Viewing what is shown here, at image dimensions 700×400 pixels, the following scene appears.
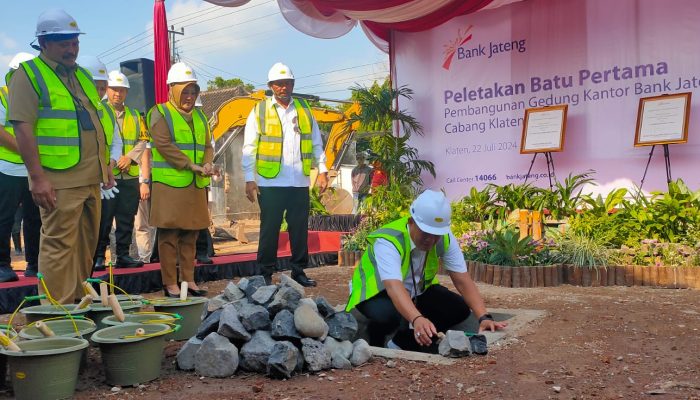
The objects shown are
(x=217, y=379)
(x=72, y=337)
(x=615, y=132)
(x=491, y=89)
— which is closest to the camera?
(x=72, y=337)

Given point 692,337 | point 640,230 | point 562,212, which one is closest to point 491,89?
point 562,212

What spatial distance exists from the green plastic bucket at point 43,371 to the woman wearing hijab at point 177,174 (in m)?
2.39

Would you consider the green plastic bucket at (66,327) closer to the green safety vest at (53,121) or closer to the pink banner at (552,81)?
the green safety vest at (53,121)

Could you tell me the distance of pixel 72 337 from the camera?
299 centimetres

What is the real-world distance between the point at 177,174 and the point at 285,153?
107 centimetres

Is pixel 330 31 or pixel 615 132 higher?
pixel 330 31

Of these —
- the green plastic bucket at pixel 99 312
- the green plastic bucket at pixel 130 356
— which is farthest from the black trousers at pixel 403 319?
the green plastic bucket at pixel 99 312

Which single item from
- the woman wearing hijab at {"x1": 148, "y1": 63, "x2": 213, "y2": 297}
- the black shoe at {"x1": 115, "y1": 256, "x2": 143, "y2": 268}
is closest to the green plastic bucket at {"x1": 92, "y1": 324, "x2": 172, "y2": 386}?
the woman wearing hijab at {"x1": 148, "y1": 63, "x2": 213, "y2": 297}

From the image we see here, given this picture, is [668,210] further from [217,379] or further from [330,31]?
[330,31]

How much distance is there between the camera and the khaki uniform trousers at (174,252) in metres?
5.26

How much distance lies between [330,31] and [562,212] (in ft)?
16.0

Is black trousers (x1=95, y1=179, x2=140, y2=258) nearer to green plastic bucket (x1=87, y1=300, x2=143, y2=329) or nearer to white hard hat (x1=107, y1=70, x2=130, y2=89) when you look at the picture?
white hard hat (x1=107, y1=70, x2=130, y2=89)

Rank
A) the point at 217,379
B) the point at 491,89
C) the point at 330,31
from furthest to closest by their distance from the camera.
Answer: the point at 330,31
the point at 491,89
the point at 217,379

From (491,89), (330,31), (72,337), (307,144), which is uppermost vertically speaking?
(330,31)
